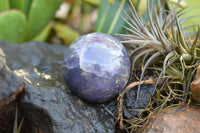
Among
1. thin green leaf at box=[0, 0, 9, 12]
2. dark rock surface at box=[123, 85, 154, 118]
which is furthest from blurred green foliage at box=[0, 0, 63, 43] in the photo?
dark rock surface at box=[123, 85, 154, 118]

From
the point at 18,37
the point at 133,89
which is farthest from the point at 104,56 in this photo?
the point at 18,37

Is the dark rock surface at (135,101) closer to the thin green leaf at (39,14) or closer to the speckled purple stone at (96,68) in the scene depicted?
the speckled purple stone at (96,68)

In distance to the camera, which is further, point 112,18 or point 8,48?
point 112,18

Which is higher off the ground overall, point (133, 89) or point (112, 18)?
point (112, 18)

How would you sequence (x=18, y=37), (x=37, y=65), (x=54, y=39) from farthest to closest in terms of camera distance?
(x=54, y=39)
(x=18, y=37)
(x=37, y=65)

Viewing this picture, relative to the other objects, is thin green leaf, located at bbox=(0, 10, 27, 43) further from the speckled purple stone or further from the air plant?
the air plant

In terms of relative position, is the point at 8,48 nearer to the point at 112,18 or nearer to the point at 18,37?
the point at 18,37
